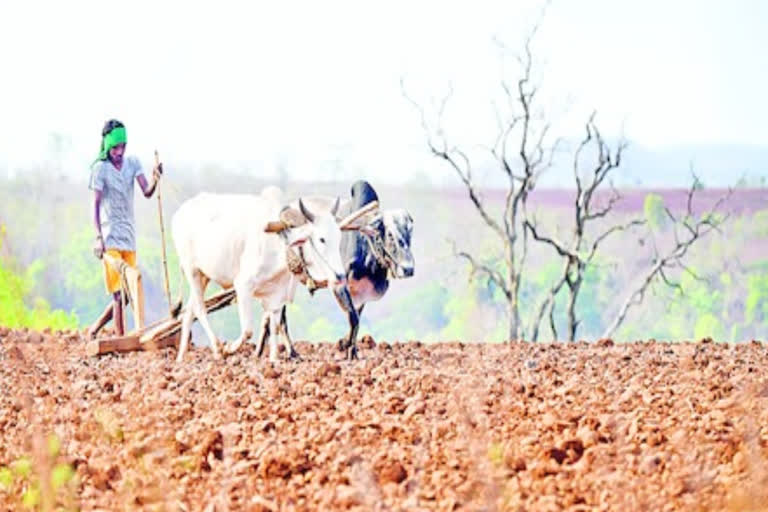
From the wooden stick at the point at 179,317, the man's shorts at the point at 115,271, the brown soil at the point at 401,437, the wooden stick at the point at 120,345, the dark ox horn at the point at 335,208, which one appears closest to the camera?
the brown soil at the point at 401,437

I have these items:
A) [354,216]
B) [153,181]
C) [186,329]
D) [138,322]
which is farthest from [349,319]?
[138,322]

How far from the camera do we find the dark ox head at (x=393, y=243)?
44.5 feet

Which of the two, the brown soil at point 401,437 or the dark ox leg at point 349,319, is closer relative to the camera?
the brown soil at point 401,437

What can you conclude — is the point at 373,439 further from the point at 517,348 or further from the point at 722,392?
the point at 517,348

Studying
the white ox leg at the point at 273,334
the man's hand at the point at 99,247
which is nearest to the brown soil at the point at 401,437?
the white ox leg at the point at 273,334

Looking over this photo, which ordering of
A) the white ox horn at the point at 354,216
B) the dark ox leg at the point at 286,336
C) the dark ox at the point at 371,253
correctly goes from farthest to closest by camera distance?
the dark ox at the point at 371,253, the dark ox leg at the point at 286,336, the white ox horn at the point at 354,216

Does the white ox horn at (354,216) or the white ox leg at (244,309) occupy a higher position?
the white ox horn at (354,216)

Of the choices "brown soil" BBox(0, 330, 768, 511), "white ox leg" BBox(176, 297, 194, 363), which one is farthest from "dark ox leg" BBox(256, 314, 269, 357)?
"brown soil" BBox(0, 330, 768, 511)

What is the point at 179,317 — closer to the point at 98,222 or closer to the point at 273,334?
the point at 98,222

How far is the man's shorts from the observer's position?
14164 mm

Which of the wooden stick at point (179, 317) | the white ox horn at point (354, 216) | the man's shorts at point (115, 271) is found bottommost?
the wooden stick at point (179, 317)

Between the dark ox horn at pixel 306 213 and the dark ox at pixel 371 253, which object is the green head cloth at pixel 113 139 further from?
the dark ox horn at pixel 306 213

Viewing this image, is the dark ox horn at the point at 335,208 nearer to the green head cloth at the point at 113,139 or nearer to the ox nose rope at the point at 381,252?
A: the ox nose rope at the point at 381,252

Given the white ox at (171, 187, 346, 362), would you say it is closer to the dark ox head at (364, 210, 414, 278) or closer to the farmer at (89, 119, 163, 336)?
the farmer at (89, 119, 163, 336)
